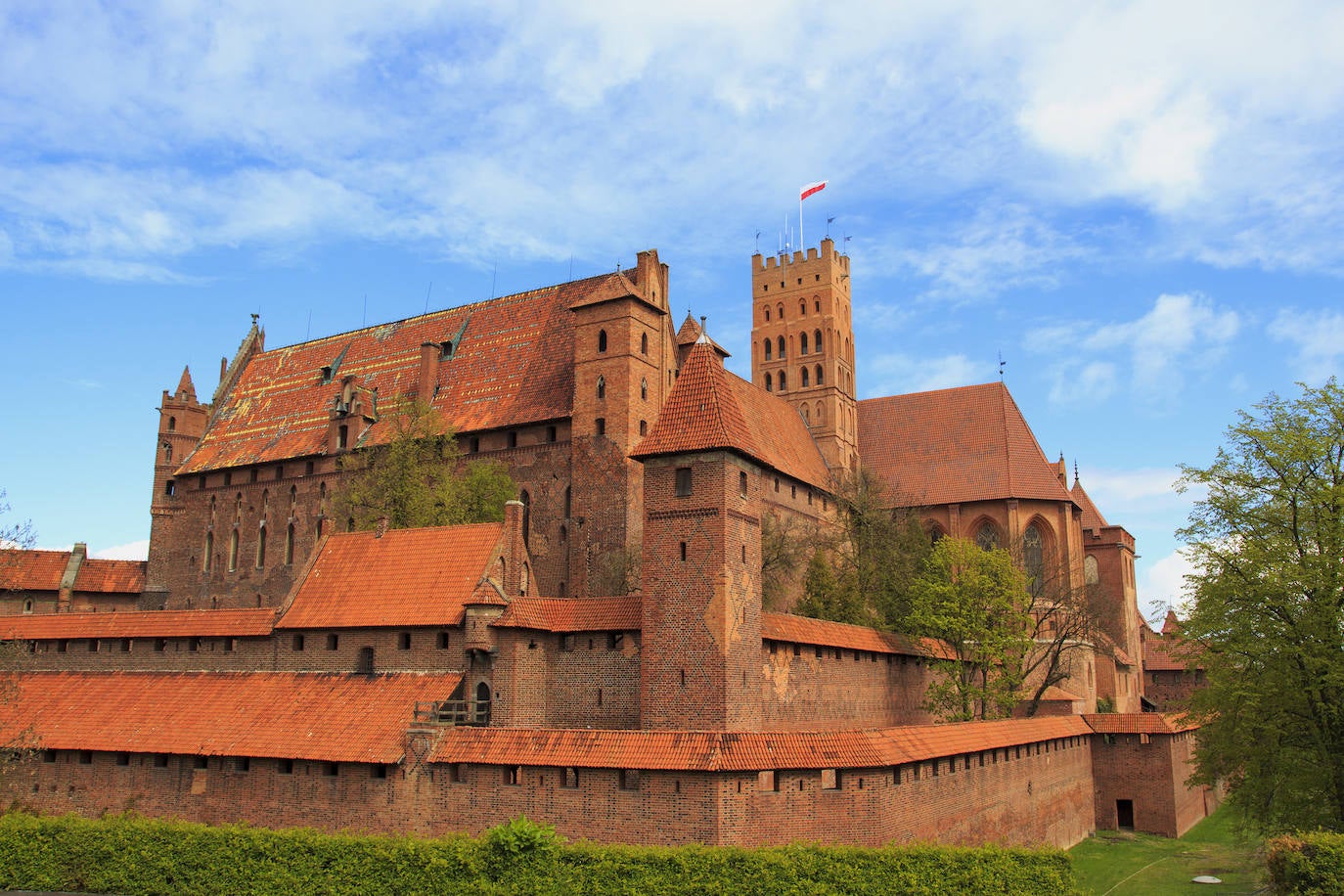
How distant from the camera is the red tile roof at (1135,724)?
1671 inches

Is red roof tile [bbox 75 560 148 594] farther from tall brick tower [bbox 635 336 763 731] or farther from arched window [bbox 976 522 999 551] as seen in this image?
arched window [bbox 976 522 999 551]

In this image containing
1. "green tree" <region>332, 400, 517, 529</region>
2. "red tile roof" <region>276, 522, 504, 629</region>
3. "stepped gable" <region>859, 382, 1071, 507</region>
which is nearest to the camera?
"red tile roof" <region>276, 522, 504, 629</region>

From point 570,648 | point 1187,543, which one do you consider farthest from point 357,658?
point 1187,543

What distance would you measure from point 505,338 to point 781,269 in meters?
22.5

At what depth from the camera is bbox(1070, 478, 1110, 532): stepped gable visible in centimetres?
6281

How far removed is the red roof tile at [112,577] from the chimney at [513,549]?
30.5m

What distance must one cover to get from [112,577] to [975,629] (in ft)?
132

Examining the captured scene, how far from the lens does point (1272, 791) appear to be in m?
29.6

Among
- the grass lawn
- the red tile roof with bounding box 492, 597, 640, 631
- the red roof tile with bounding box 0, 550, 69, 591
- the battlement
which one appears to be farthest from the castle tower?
the red roof tile with bounding box 0, 550, 69, 591

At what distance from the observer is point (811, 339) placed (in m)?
63.6

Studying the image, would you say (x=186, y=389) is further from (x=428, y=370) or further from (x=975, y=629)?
(x=975, y=629)

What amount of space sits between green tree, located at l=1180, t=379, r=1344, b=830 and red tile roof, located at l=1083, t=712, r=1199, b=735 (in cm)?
1103

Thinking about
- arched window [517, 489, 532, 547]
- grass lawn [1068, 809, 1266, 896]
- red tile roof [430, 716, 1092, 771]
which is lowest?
grass lawn [1068, 809, 1266, 896]

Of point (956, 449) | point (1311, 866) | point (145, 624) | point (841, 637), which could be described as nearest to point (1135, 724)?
point (841, 637)
